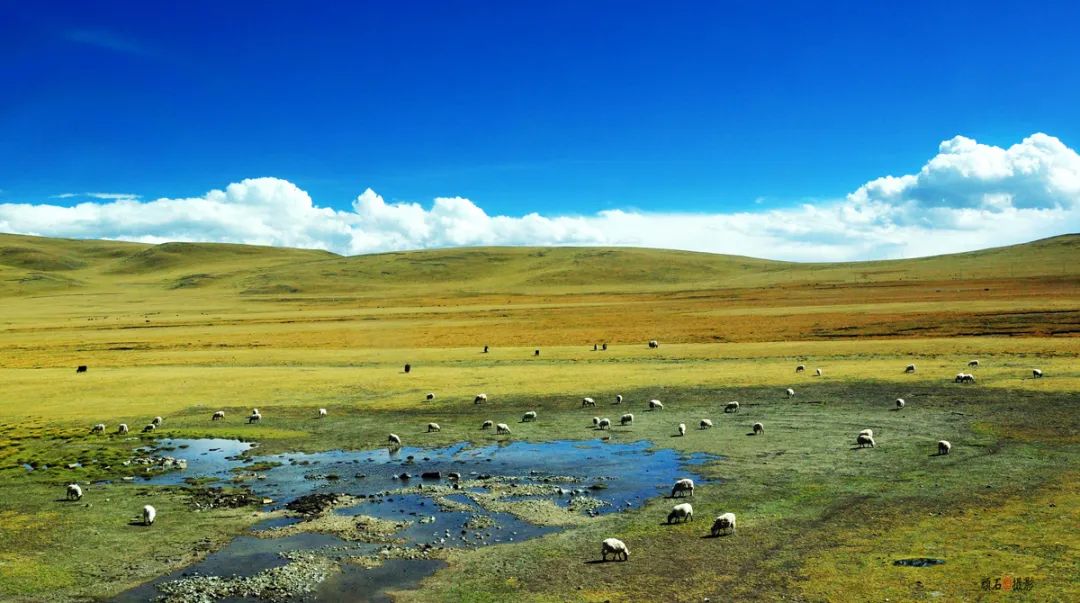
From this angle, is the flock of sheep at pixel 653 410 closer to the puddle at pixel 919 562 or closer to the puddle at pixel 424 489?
the puddle at pixel 424 489

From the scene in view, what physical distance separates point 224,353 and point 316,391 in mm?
29411

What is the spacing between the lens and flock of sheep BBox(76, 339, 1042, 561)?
722 inches

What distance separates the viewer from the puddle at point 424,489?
682 inches

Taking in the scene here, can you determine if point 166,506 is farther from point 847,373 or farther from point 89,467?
point 847,373

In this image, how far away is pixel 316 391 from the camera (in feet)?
150

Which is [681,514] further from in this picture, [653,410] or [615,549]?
[653,410]

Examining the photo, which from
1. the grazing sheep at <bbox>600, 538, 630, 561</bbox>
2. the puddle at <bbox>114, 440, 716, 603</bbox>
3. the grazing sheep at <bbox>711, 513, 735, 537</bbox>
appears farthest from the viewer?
the grazing sheep at <bbox>711, 513, 735, 537</bbox>

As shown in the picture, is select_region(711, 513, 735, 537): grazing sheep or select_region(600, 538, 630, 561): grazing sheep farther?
select_region(711, 513, 735, 537): grazing sheep

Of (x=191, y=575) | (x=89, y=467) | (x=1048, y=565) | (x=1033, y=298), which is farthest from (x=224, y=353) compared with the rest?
(x=1033, y=298)

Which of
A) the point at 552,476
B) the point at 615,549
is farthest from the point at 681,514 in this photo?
the point at 552,476

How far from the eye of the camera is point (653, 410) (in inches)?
1448

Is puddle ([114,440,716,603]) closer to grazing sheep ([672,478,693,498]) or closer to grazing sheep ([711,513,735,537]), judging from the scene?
grazing sheep ([672,478,693,498])

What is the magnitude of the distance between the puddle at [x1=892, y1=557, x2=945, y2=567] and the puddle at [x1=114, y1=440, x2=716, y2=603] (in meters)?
7.58

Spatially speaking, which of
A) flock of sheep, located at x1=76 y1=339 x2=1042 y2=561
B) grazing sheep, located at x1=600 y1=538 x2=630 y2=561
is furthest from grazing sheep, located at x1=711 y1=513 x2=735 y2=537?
grazing sheep, located at x1=600 y1=538 x2=630 y2=561
